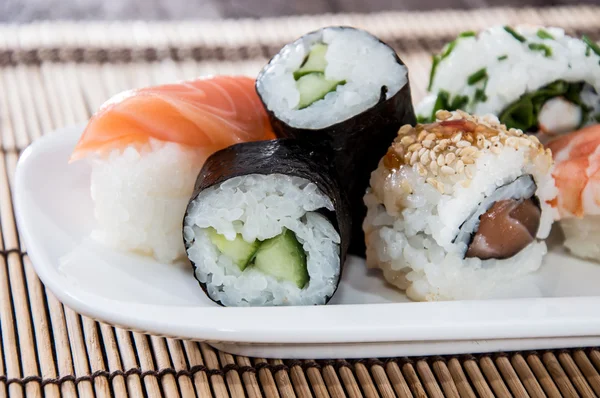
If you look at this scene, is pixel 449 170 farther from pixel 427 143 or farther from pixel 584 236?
pixel 584 236

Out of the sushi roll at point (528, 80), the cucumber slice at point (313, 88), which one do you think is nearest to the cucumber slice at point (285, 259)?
the cucumber slice at point (313, 88)

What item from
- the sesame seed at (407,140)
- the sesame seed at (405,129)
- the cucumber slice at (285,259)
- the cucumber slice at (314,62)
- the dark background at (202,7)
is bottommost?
the dark background at (202,7)

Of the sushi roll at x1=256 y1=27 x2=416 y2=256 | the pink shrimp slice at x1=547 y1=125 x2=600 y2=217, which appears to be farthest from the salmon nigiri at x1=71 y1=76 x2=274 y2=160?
the pink shrimp slice at x1=547 y1=125 x2=600 y2=217

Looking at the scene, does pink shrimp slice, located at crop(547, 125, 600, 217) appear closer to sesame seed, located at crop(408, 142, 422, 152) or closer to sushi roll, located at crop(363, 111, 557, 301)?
sushi roll, located at crop(363, 111, 557, 301)

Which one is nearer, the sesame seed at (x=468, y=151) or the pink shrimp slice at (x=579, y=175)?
the sesame seed at (x=468, y=151)

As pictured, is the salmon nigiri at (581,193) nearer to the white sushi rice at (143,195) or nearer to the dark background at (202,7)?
the white sushi rice at (143,195)

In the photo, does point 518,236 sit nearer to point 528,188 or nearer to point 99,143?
point 528,188
